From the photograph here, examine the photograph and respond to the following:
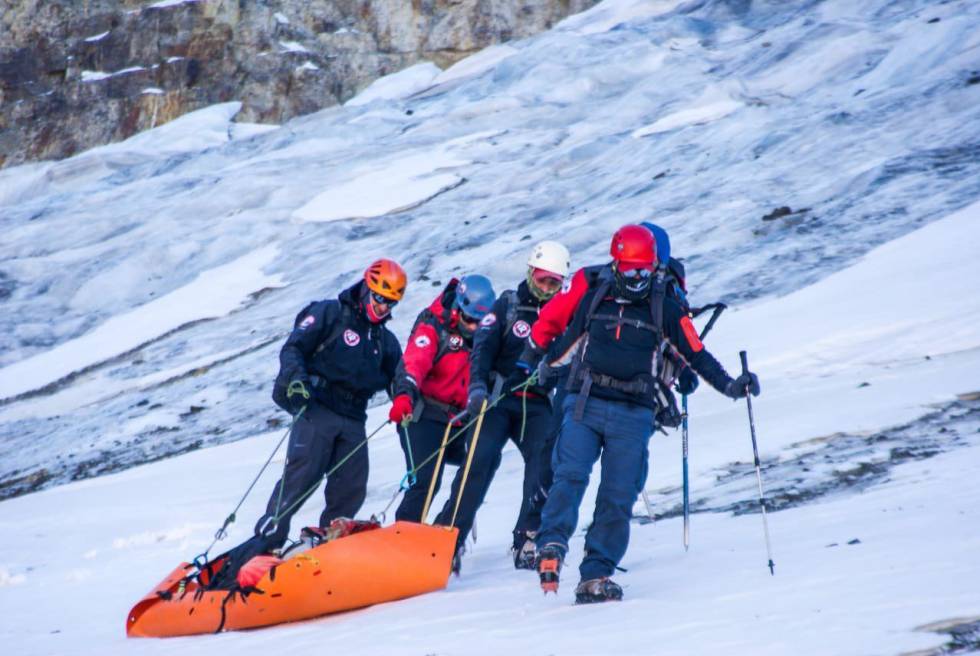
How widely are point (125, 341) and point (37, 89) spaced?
27.0 m

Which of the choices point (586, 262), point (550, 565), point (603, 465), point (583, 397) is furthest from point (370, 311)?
point (586, 262)

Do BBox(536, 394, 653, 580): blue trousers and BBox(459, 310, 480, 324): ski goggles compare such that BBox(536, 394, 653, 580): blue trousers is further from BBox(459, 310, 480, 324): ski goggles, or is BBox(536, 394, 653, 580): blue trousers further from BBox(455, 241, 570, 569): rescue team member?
BBox(459, 310, 480, 324): ski goggles

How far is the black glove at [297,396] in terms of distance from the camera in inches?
275

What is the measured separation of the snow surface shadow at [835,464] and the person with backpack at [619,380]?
1.99 m

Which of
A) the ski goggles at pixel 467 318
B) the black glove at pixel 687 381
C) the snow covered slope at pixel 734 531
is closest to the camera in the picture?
the snow covered slope at pixel 734 531

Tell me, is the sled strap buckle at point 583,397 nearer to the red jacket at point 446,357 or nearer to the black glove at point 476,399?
the black glove at point 476,399

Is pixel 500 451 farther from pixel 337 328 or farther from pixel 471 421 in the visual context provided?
pixel 337 328

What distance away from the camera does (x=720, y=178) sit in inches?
854

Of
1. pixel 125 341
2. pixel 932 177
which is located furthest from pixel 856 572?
pixel 125 341

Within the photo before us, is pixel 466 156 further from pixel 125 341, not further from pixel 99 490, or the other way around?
pixel 99 490

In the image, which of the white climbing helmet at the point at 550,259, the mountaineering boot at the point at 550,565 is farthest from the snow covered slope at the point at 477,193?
the mountaineering boot at the point at 550,565

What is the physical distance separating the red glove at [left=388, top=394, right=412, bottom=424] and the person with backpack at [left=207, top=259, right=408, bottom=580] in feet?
1.31

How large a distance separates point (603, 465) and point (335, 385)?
218 centimetres

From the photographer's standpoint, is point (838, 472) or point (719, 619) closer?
point (719, 619)
